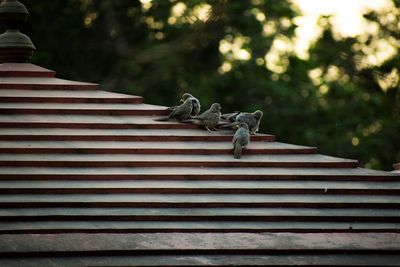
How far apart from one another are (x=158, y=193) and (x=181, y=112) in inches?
56.3

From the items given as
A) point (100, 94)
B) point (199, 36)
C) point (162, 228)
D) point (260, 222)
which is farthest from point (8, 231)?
point (199, 36)

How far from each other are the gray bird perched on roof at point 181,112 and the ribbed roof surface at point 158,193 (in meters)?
0.13

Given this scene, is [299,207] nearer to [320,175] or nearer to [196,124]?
Result: [320,175]

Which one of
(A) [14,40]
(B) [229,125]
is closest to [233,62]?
A: (A) [14,40]

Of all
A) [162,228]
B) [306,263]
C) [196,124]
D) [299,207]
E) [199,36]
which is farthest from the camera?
[199,36]

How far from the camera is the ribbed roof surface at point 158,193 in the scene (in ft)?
24.1

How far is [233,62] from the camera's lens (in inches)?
1129

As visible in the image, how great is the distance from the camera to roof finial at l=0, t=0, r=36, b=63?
415 inches

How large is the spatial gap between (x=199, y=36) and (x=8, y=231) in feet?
65.4

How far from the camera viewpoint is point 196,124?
976 centimetres

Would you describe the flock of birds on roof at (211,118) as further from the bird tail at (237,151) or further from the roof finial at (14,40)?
the roof finial at (14,40)

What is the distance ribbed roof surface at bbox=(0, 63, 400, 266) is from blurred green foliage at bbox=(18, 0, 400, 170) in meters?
16.4

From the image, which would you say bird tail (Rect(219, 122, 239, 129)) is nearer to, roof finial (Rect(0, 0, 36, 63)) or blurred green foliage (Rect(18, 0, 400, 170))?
roof finial (Rect(0, 0, 36, 63))

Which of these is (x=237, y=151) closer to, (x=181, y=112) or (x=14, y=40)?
(x=181, y=112)
